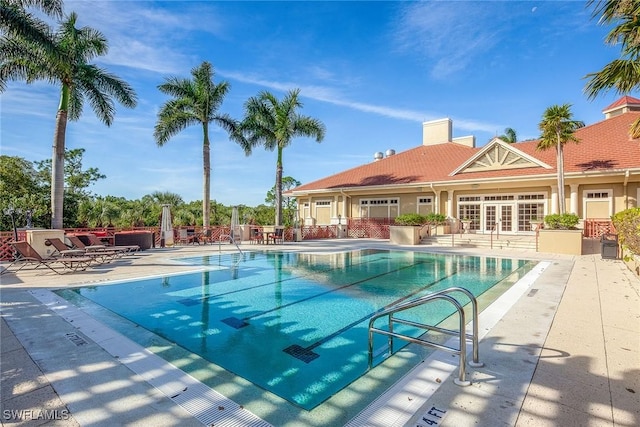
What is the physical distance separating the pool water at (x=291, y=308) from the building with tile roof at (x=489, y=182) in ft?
26.4

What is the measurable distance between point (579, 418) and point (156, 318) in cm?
594

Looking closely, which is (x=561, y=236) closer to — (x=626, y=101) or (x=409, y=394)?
(x=409, y=394)

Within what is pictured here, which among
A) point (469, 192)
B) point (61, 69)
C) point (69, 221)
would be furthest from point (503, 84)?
point (69, 221)

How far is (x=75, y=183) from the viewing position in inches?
1216

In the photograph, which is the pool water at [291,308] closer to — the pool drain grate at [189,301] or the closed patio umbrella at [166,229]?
the pool drain grate at [189,301]

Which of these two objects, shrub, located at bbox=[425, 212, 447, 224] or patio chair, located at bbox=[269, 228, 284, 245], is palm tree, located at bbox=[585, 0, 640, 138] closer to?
shrub, located at bbox=[425, 212, 447, 224]

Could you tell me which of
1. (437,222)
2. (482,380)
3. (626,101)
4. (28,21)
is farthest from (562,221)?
(28,21)

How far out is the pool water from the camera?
153 inches

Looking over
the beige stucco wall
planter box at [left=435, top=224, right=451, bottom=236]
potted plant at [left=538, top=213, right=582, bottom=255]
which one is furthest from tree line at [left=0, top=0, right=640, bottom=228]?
planter box at [left=435, top=224, right=451, bottom=236]

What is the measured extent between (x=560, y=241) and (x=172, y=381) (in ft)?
53.2

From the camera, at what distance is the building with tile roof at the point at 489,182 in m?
16.3

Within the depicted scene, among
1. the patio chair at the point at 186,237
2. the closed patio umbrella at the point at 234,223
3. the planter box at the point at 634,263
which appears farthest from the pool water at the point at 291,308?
the patio chair at the point at 186,237

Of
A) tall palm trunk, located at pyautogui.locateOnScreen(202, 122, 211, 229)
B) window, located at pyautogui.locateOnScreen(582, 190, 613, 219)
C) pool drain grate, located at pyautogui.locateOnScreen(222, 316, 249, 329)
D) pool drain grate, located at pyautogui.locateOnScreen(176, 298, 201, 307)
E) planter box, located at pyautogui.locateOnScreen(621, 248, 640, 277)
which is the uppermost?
tall palm trunk, located at pyautogui.locateOnScreen(202, 122, 211, 229)

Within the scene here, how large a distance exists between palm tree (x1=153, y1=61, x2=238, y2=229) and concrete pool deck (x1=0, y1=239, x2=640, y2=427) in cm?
1625
